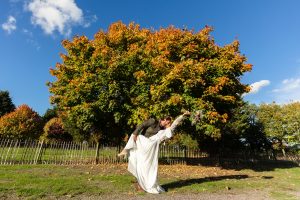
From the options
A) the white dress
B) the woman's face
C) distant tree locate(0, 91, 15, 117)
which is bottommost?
the white dress

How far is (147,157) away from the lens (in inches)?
390

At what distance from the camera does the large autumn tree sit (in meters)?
19.0

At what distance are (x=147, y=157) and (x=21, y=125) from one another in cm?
5203

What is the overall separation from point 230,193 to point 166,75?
32.4ft

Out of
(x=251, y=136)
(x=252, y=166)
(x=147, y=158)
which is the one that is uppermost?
(x=251, y=136)

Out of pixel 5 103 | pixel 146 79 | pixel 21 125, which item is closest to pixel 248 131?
pixel 146 79

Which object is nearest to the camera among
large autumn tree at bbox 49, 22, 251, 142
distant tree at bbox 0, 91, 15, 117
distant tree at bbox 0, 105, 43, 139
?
large autumn tree at bbox 49, 22, 251, 142

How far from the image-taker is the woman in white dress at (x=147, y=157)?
387 inches

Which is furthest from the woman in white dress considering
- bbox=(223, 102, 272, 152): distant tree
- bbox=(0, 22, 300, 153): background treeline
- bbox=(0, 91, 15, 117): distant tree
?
bbox=(0, 91, 15, 117): distant tree

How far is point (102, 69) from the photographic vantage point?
20531 millimetres

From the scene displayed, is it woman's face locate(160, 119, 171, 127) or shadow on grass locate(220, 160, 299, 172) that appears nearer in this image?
woman's face locate(160, 119, 171, 127)

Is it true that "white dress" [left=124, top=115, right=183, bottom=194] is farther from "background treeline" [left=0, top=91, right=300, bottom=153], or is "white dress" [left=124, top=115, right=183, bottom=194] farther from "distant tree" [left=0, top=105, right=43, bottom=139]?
"distant tree" [left=0, top=105, right=43, bottom=139]

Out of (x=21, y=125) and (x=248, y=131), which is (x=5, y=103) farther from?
(x=248, y=131)

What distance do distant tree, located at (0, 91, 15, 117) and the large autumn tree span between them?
55.0 m
